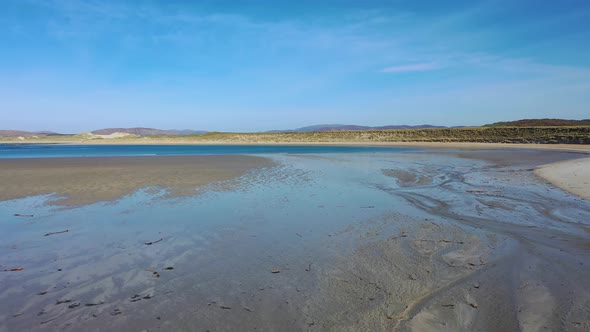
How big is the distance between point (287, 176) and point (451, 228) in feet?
32.4

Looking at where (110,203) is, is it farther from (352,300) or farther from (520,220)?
(520,220)

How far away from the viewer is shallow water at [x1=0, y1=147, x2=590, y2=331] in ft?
12.2

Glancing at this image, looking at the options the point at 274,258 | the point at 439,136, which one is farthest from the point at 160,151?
the point at 439,136

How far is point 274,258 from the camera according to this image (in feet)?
17.9

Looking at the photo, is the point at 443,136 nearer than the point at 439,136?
Yes

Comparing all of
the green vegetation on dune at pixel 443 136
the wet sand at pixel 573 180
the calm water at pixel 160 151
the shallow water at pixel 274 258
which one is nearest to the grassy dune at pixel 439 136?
the green vegetation on dune at pixel 443 136

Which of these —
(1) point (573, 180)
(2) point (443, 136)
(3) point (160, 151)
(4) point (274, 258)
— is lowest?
(3) point (160, 151)

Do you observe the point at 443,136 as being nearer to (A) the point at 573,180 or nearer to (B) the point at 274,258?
(A) the point at 573,180

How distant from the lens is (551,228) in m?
6.82

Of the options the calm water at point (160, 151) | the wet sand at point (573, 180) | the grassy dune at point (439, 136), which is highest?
the grassy dune at point (439, 136)

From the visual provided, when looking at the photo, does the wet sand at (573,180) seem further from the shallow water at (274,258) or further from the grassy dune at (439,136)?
the grassy dune at (439,136)

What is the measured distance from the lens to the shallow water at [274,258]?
3.71 meters

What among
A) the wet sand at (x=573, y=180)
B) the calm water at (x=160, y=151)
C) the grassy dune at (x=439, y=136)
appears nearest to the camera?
the wet sand at (x=573, y=180)

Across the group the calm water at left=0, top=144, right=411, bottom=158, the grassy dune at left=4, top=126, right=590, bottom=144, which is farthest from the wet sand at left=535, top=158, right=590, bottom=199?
the grassy dune at left=4, top=126, right=590, bottom=144
